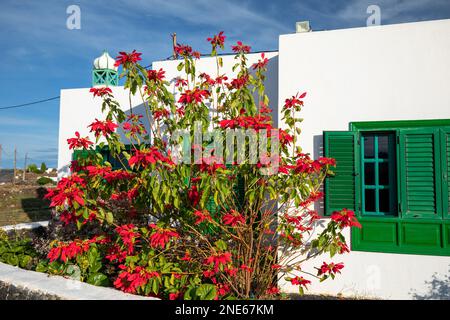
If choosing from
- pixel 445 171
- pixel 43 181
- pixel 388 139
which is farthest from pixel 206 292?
pixel 43 181

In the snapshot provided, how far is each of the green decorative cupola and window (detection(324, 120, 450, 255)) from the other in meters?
6.67

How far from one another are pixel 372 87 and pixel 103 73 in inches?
277

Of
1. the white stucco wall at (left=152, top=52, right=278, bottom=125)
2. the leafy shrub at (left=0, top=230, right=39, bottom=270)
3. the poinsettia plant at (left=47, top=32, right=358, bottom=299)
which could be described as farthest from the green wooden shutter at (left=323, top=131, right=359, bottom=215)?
the leafy shrub at (left=0, top=230, right=39, bottom=270)

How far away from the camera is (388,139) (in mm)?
4414

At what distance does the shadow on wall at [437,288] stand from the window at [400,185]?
1.02 ft

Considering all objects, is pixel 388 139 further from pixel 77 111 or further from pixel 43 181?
pixel 43 181

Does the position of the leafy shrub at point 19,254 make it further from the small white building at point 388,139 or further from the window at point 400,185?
the window at point 400,185

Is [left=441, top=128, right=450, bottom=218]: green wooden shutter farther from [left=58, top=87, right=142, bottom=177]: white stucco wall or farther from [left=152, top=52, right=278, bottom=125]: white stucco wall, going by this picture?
[left=58, top=87, right=142, bottom=177]: white stucco wall

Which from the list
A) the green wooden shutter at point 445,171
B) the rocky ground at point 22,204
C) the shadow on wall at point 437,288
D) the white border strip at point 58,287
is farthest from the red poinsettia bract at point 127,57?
the rocky ground at point 22,204

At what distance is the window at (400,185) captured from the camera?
13.4ft

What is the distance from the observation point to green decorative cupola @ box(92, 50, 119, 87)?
891 cm

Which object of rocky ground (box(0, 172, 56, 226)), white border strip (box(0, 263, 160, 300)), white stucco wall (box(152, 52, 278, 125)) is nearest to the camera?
white border strip (box(0, 263, 160, 300))

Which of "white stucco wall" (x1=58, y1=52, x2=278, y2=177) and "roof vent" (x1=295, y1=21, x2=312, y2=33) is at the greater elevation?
"roof vent" (x1=295, y1=21, x2=312, y2=33)
